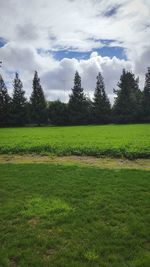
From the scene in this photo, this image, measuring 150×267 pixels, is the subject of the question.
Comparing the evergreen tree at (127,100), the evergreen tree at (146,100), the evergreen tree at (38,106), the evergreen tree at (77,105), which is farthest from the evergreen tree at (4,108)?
the evergreen tree at (146,100)

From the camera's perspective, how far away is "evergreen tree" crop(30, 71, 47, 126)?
87.3 metres

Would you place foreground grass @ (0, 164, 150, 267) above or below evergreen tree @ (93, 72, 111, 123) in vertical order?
below

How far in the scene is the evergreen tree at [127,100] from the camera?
8450 centimetres

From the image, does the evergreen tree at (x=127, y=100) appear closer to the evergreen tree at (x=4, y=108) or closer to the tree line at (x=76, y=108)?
the tree line at (x=76, y=108)

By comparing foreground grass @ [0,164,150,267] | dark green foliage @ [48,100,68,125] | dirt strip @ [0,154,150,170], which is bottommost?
foreground grass @ [0,164,150,267]

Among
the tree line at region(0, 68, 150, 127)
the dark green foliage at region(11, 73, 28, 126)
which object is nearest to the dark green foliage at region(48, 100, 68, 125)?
the tree line at region(0, 68, 150, 127)

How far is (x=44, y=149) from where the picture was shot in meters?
19.9

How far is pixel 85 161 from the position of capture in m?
15.8

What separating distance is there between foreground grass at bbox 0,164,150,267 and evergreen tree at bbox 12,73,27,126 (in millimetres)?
74786

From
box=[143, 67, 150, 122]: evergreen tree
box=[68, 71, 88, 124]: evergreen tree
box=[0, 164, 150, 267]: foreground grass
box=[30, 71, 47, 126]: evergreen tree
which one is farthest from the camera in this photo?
box=[30, 71, 47, 126]: evergreen tree

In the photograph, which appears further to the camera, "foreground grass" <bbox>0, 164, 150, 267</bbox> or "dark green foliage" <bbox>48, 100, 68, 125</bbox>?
"dark green foliage" <bbox>48, 100, 68, 125</bbox>

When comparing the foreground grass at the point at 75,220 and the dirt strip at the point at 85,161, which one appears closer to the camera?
the foreground grass at the point at 75,220

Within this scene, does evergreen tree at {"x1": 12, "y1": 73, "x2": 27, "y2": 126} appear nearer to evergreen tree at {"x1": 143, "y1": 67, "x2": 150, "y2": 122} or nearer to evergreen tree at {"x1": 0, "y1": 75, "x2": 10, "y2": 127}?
evergreen tree at {"x1": 0, "y1": 75, "x2": 10, "y2": 127}

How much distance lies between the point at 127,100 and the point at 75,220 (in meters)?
83.1
